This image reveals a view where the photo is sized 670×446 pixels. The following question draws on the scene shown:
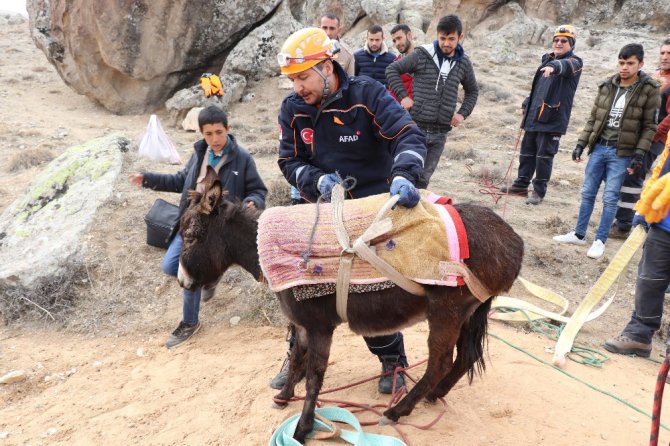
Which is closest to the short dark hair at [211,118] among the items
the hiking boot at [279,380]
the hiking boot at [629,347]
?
the hiking boot at [279,380]

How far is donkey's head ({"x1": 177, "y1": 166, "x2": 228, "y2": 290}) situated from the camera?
3.11m

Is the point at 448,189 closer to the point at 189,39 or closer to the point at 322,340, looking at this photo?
the point at 322,340

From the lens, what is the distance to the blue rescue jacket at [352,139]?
3.06 metres

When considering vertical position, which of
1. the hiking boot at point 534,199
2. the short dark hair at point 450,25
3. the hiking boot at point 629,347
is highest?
the short dark hair at point 450,25

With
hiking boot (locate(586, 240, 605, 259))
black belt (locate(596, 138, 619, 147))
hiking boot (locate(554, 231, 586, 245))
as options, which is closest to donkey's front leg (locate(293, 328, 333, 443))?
hiking boot (locate(586, 240, 605, 259))

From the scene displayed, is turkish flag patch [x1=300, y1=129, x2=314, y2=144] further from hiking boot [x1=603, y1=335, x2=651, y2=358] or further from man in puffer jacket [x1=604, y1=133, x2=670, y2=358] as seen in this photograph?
hiking boot [x1=603, y1=335, x2=651, y2=358]

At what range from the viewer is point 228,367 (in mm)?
4184

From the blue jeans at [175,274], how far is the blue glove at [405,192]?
227cm

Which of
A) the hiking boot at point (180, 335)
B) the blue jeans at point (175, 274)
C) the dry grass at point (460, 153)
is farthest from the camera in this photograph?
the dry grass at point (460, 153)

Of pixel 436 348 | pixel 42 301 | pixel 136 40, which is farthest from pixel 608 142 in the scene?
pixel 136 40

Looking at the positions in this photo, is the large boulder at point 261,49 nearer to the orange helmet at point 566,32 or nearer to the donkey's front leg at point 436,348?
the orange helmet at point 566,32

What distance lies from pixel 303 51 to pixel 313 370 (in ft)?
6.69

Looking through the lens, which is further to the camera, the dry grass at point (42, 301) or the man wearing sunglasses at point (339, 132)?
the dry grass at point (42, 301)

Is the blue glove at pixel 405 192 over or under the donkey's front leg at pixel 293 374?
over
